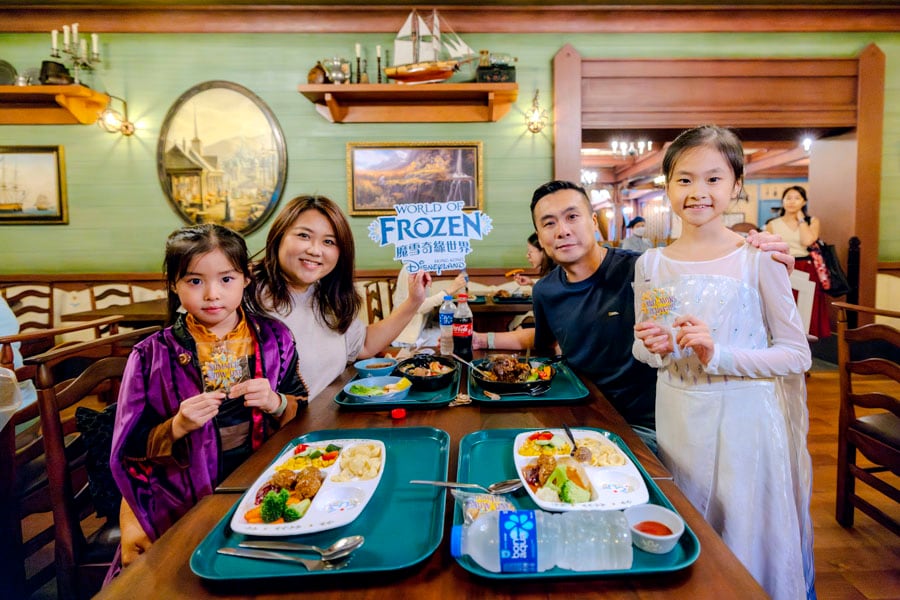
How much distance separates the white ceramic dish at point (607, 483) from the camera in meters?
0.83

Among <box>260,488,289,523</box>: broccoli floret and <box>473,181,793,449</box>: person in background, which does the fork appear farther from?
<box>473,181,793,449</box>: person in background

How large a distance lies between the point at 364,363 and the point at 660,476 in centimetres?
107

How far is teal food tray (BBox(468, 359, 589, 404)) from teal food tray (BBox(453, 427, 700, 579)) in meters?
0.24

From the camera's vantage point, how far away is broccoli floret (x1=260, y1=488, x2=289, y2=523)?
2.66ft

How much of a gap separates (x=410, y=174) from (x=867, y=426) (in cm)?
410

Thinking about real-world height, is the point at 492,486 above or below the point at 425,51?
below

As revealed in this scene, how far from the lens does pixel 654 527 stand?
764mm

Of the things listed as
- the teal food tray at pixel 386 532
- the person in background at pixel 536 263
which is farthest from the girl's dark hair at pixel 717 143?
the person in background at pixel 536 263

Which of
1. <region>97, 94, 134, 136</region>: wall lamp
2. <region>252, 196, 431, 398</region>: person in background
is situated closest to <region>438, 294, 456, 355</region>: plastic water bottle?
<region>252, 196, 431, 398</region>: person in background

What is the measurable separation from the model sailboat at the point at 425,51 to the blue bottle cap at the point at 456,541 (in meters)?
4.39

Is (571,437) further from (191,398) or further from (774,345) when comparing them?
(191,398)

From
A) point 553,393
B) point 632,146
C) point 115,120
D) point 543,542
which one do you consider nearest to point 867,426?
point 553,393

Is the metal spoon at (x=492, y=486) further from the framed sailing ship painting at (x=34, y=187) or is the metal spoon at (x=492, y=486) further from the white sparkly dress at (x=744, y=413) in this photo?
the framed sailing ship painting at (x=34, y=187)

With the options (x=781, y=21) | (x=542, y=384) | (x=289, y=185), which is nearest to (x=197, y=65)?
(x=289, y=185)
